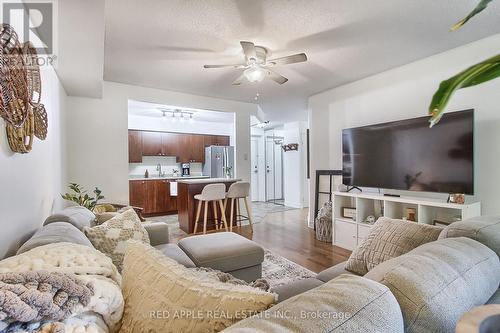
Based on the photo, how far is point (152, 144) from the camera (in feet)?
19.3

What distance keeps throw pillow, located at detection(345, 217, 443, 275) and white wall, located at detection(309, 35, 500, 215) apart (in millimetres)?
1671

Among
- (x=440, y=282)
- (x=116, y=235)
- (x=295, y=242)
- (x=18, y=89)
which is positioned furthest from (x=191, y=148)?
(x=440, y=282)

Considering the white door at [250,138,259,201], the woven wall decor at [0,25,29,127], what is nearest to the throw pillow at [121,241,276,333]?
the woven wall decor at [0,25,29,127]

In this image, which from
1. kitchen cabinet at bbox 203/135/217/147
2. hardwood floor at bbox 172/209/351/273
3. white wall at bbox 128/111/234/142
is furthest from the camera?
kitchen cabinet at bbox 203/135/217/147

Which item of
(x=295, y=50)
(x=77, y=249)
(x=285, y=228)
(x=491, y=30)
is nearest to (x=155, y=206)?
(x=285, y=228)

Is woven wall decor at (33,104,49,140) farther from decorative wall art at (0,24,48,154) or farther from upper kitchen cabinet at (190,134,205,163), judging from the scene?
upper kitchen cabinet at (190,134,205,163)

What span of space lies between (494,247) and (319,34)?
2073 mm

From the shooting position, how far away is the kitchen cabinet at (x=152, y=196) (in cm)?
538

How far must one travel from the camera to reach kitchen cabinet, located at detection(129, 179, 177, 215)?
5379mm

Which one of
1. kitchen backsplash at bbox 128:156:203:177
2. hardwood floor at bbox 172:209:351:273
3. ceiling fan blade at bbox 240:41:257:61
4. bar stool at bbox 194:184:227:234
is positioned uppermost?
ceiling fan blade at bbox 240:41:257:61

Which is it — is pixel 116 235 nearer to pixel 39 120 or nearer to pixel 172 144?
pixel 39 120

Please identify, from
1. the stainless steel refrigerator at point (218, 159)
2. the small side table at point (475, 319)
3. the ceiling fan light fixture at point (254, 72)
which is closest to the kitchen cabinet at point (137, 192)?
the stainless steel refrigerator at point (218, 159)

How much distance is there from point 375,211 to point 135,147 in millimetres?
5107

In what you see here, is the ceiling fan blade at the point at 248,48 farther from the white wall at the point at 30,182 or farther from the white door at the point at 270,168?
the white door at the point at 270,168
